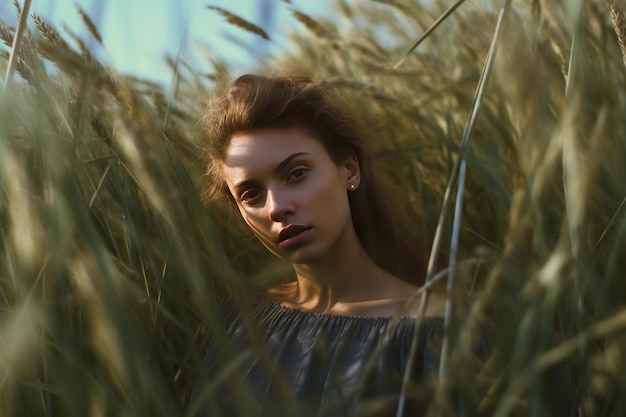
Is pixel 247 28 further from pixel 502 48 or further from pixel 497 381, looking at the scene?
pixel 497 381

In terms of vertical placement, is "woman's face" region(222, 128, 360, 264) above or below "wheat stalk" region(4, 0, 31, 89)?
below

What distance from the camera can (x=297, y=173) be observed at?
1148 mm

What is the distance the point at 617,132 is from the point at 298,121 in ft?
1.39

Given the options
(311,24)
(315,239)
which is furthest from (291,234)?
(311,24)

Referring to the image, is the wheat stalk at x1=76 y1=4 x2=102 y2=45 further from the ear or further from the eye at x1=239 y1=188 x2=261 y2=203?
the ear

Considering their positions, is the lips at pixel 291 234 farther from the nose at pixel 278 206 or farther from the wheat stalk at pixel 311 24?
the wheat stalk at pixel 311 24

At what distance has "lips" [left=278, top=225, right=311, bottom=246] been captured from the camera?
1.11 m

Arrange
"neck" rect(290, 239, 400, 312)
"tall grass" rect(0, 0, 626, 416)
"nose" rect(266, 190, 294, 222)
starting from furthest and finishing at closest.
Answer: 1. "neck" rect(290, 239, 400, 312)
2. "nose" rect(266, 190, 294, 222)
3. "tall grass" rect(0, 0, 626, 416)

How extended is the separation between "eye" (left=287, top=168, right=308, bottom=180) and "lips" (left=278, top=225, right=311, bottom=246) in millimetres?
68

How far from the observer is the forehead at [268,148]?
3.76ft

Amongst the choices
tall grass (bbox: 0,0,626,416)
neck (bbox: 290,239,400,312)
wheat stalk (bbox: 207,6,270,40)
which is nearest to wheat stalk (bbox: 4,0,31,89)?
tall grass (bbox: 0,0,626,416)

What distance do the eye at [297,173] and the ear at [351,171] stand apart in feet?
0.39

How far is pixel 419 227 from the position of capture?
141 cm

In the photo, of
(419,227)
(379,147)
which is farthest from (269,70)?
(419,227)
